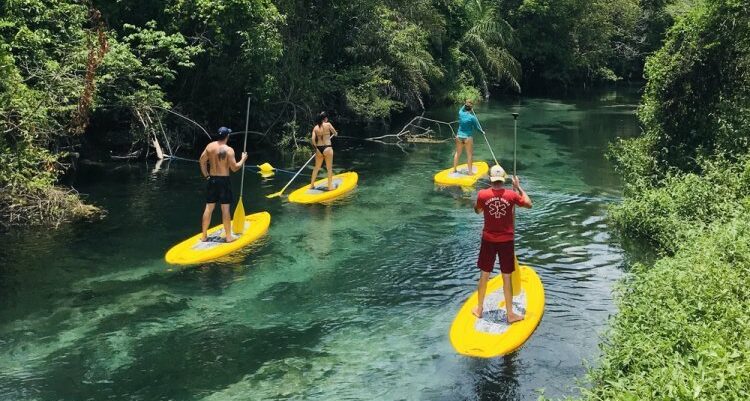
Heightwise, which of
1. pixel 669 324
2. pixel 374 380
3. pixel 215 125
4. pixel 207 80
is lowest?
pixel 374 380

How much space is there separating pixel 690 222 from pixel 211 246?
7233mm

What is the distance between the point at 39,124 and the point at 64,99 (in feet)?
5.03

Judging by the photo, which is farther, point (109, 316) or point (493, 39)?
point (493, 39)

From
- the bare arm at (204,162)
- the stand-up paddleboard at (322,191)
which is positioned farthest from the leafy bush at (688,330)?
the stand-up paddleboard at (322,191)

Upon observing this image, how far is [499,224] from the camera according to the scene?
721 centimetres

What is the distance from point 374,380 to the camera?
6625mm

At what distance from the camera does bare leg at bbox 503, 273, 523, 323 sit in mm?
7318

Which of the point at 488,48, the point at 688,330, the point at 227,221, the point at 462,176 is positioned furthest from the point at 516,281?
the point at 488,48

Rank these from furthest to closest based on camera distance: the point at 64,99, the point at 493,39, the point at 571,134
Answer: the point at 493,39 < the point at 571,134 < the point at 64,99

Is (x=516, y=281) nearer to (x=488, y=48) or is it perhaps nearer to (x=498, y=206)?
(x=498, y=206)

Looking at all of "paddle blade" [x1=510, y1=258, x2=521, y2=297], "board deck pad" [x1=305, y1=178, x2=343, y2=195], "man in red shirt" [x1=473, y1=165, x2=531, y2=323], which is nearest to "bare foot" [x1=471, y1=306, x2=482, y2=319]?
"man in red shirt" [x1=473, y1=165, x2=531, y2=323]

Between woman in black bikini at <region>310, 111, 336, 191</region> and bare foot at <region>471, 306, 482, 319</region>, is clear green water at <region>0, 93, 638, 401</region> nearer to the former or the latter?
bare foot at <region>471, 306, 482, 319</region>

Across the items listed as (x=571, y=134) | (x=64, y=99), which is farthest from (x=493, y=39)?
(x=64, y=99)

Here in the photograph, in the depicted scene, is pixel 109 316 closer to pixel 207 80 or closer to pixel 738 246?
pixel 738 246
